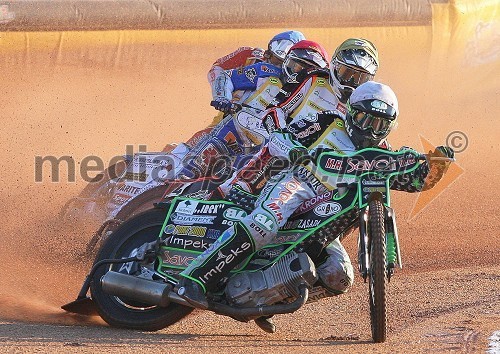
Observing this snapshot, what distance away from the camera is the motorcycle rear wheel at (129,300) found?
23.9ft

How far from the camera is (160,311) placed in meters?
7.30

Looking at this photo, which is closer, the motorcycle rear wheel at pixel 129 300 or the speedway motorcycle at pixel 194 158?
the motorcycle rear wheel at pixel 129 300

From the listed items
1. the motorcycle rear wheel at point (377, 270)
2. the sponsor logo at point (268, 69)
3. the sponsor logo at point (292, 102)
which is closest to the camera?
the motorcycle rear wheel at point (377, 270)

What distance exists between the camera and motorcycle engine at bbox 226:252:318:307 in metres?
6.91

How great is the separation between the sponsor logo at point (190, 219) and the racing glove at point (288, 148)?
2.29ft

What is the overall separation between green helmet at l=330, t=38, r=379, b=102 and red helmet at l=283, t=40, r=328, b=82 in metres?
1.16

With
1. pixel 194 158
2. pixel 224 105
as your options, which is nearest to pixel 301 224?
pixel 194 158

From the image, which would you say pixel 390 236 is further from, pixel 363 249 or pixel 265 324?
pixel 265 324

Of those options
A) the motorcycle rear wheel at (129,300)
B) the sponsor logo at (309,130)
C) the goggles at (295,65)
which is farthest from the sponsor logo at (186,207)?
the goggles at (295,65)

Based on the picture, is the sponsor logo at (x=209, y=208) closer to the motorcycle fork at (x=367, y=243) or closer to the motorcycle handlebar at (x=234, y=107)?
the motorcycle fork at (x=367, y=243)

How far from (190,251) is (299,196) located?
93 cm

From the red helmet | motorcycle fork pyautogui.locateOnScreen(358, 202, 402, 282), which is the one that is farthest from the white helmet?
motorcycle fork pyautogui.locateOnScreen(358, 202, 402, 282)

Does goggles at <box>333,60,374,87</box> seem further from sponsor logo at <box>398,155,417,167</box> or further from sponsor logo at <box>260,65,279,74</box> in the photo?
sponsor logo at <box>398,155,417,167</box>

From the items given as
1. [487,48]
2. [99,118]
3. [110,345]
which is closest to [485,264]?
[110,345]
